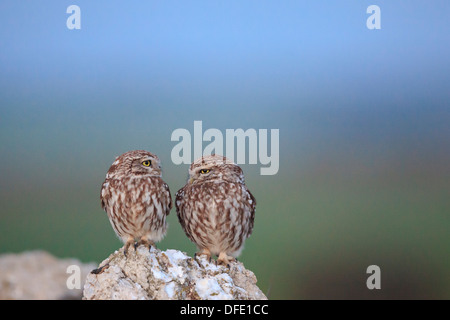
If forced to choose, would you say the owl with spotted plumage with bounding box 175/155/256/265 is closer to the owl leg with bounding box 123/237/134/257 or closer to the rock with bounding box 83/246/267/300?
the rock with bounding box 83/246/267/300

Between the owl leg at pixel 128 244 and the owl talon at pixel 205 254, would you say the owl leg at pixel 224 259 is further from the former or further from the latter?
the owl leg at pixel 128 244

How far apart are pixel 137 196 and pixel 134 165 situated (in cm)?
23

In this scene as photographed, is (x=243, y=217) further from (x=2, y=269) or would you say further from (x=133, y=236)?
(x=2, y=269)

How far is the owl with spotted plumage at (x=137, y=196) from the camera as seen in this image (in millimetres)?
3625

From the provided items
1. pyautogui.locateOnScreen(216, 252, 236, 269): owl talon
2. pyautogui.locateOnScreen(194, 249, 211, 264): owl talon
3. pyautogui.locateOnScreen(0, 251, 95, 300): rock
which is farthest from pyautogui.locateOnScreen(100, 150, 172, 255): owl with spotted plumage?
pyautogui.locateOnScreen(0, 251, 95, 300): rock

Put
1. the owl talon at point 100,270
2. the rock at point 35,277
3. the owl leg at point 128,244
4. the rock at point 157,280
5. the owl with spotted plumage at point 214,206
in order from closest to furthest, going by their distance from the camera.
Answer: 1. the rock at point 157,280
2. the owl talon at point 100,270
3. the owl leg at point 128,244
4. the owl with spotted plumage at point 214,206
5. the rock at point 35,277

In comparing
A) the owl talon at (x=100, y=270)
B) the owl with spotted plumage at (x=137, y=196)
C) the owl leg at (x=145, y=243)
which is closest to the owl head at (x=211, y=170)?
the owl with spotted plumage at (x=137, y=196)

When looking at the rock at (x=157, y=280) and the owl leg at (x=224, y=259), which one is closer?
the rock at (x=157, y=280)

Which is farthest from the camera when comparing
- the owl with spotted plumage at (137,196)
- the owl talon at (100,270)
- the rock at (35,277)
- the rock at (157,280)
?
the rock at (35,277)

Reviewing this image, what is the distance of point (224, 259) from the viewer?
12.9 feet

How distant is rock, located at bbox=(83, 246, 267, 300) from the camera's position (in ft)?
10.7

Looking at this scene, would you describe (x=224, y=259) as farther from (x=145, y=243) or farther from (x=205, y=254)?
(x=145, y=243)
